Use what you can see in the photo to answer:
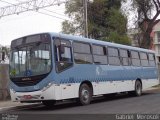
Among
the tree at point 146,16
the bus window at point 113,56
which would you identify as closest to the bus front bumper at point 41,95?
the bus window at point 113,56

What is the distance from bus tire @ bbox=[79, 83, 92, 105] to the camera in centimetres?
1936

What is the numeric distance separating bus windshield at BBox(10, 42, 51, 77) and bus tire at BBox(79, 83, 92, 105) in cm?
251

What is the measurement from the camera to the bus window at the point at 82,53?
19453mm

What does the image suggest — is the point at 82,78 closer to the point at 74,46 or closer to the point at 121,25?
the point at 74,46

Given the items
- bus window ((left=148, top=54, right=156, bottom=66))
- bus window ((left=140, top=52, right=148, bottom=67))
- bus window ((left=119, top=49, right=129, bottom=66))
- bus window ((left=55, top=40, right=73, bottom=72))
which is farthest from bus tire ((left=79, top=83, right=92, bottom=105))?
bus window ((left=148, top=54, right=156, bottom=66))

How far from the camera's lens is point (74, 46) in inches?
765

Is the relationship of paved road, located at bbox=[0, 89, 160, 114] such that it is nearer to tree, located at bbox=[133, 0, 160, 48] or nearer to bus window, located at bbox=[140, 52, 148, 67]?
bus window, located at bbox=[140, 52, 148, 67]

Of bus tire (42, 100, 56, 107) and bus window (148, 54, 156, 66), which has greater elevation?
bus window (148, 54, 156, 66)

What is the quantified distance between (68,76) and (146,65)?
424 inches

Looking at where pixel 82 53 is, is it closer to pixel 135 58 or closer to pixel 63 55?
pixel 63 55

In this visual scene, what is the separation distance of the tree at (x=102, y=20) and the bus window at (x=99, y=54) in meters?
24.9

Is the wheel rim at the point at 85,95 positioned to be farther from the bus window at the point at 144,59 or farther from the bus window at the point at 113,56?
the bus window at the point at 144,59

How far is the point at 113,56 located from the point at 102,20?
28183 mm

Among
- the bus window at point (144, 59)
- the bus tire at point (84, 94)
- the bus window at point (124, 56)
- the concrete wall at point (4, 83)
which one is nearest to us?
the bus tire at point (84, 94)
